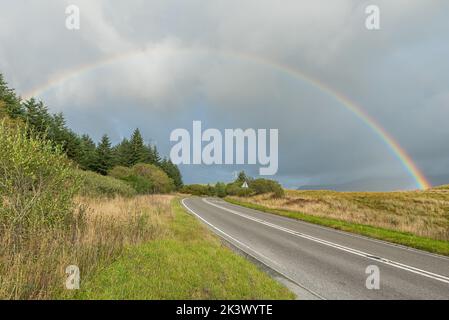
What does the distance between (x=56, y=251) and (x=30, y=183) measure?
2.25m

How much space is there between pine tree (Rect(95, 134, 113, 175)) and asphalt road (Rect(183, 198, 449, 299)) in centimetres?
5775

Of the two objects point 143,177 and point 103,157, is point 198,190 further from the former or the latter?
point 143,177

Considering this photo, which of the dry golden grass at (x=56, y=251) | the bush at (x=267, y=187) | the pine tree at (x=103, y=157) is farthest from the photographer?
the pine tree at (x=103, y=157)

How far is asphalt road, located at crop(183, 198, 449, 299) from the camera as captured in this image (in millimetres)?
5484

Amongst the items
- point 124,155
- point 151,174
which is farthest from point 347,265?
point 124,155

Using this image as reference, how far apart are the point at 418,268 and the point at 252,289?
572 cm

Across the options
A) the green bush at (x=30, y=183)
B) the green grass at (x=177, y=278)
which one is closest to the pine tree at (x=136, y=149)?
the green bush at (x=30, y=183)

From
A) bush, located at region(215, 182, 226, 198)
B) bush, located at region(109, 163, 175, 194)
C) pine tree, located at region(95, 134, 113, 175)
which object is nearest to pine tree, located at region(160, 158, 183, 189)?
Result: bush, located at region(215, 182, 226, 198)

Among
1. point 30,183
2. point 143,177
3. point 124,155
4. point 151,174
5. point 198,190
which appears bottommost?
point 198,190

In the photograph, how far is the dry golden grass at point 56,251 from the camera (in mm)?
4531

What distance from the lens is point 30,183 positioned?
267 inches

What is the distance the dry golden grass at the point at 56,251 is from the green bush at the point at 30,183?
38 cm

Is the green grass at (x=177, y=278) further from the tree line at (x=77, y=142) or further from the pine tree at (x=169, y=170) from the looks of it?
the pine tree at (x=169, y=170)
